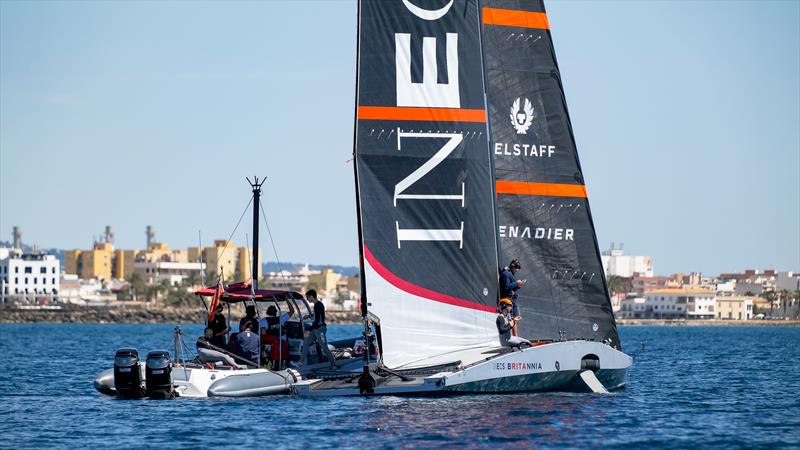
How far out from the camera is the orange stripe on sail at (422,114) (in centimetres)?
2817

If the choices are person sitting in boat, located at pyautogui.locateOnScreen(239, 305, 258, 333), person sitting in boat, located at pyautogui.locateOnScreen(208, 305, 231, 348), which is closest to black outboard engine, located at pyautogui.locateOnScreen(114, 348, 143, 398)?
person sitting in boat, located at pyautogui.locateOnScreen(208, 305, 231, 348)

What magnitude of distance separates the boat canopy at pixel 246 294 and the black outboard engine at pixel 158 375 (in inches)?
94.6

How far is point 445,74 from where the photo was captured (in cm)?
2873

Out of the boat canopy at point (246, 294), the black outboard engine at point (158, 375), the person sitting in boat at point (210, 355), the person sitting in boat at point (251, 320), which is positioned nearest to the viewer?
the black outboard engine at point (158, 375)

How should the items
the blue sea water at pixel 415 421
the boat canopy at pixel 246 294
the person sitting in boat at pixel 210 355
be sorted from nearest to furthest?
the blue sea water at pixel 415 421, the person sitting in boat at pixel 210 355, the boat canopy at pixel 246 294

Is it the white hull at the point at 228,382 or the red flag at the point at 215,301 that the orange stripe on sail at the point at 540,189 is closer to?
the white hull at the point at 228,382

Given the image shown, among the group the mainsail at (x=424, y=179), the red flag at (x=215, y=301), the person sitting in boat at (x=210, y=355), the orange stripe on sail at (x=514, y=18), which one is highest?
the orange stripe on sail at (x=514, y=18)

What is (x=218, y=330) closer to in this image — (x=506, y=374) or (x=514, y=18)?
(x=506, y=374)

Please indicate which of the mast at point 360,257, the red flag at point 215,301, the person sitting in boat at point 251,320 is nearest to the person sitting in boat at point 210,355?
the red flag at point 215,301

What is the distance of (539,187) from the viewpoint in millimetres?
31047

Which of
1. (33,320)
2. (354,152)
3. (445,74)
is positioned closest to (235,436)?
(354,152)

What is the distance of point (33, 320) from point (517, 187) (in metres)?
171

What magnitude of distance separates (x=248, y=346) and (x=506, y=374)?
5930 millimetres

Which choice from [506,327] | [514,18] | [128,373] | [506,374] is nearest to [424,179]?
[506,327]
